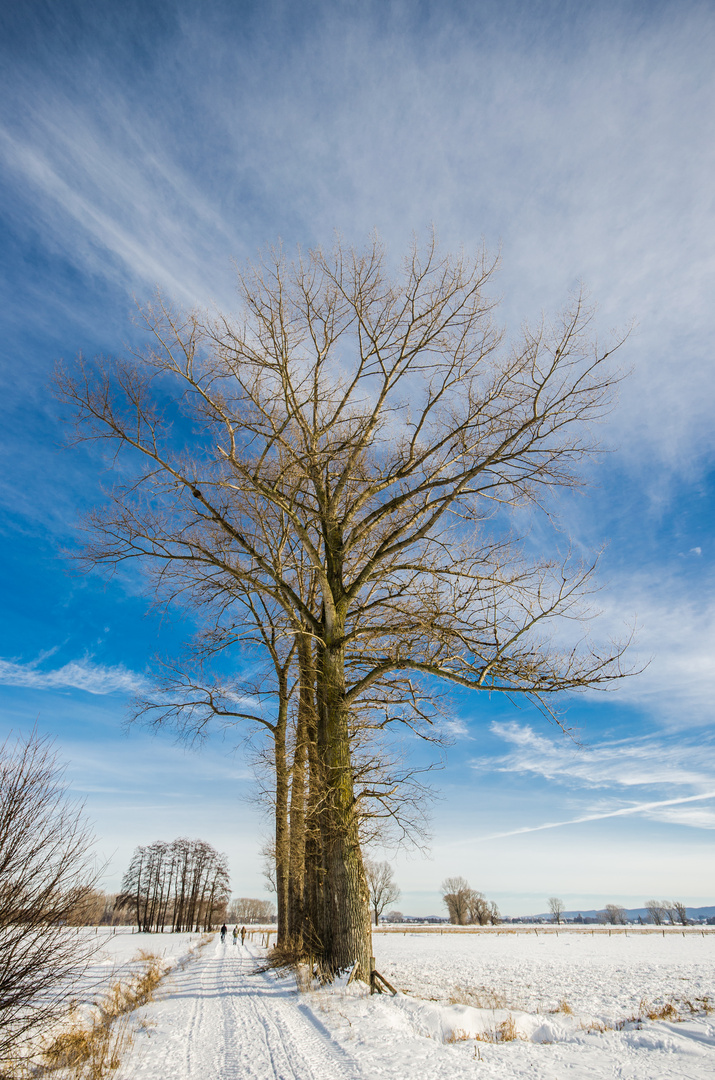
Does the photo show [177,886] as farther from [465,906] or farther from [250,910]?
[250,910]

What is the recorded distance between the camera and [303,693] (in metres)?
13.8

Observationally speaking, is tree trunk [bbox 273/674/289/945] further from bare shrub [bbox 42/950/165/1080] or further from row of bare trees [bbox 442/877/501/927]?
row of bare trees [bbox 442/877/501/927]

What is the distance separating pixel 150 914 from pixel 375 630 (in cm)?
8087

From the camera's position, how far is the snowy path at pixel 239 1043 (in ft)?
15.7

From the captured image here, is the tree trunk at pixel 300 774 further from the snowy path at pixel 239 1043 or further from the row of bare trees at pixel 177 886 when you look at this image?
the row of bare trees at pixel 177 886

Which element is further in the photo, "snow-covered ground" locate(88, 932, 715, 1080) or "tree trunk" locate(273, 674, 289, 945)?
"tree trunk" locate(273, 674, 289, 945)

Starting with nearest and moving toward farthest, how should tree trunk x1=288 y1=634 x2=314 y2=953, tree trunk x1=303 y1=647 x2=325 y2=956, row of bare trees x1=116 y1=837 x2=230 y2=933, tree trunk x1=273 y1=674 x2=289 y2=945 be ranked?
1. tree trunk x1=303 y1=647 x2=325 y2=956
2. tree trunk x1=288 y1=634 x2=314 y2=953
3. tree trunk x1=273 y1=674 x2=289 y2=945
4. row of bare trees x1=116 y1=837 x2=230 y2=933

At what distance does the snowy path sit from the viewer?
478 cm

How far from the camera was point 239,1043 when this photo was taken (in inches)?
231

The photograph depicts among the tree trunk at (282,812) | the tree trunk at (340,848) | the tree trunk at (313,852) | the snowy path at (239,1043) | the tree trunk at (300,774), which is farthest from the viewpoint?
the tree trunk at (282,812)

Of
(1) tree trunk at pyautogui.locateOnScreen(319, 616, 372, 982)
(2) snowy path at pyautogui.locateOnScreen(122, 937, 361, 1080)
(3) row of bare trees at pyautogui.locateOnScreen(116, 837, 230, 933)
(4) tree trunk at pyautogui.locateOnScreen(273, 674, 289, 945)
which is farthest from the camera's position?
(3) row of bare trees at pyautogui.locateOnScreen(116, 837, 230, 933)

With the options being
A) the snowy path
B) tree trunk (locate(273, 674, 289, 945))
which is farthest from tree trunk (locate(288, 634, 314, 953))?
the snowy path

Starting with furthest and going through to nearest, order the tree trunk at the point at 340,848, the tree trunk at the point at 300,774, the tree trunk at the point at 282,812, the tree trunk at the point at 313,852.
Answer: the tree trunk at the point at 282,812 < the tree trunk at the point at 300,774 < the tree trunk at the point at 313,852 < the tree trunk at the point at 340,848

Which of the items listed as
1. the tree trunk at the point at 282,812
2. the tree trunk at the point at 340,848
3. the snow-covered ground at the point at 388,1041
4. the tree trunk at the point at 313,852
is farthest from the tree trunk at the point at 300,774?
the snow-covered ground at the point at 388,1041
